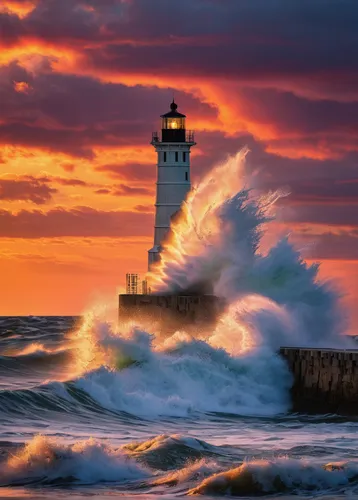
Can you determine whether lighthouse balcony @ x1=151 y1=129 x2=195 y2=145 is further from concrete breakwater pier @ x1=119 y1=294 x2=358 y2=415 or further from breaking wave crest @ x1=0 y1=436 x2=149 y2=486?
breaking wave crest @ x1=0 y1=436 x2=149 y2=486

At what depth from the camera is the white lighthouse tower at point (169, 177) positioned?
43.0 m

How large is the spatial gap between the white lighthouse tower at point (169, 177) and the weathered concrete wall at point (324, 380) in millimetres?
12505

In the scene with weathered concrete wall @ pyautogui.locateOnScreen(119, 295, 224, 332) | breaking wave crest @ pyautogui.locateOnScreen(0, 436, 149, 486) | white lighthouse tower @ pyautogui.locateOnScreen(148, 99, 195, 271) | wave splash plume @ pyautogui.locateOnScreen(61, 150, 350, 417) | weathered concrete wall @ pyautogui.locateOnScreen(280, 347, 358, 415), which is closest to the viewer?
breaking wave crest @ pyautogui.locateOnScreen(0, 436, 149, 486)

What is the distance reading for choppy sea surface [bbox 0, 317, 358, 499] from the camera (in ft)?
59.3

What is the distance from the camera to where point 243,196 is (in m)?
40.2

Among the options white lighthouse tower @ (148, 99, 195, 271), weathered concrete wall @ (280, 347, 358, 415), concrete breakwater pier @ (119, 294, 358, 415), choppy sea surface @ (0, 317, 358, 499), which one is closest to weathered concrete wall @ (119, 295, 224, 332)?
concrete breakwater pier @ (119, 294, 358, 415)

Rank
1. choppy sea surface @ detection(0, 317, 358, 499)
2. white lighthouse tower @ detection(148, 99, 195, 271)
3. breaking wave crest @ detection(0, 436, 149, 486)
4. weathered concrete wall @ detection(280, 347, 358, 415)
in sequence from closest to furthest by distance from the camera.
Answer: choppy sea surface @ detection(0, 317, 358, 499), breaking wave crest @ detection(0, 436, 149, 486), weathered concrete wall @ detection(280, 347, 358, 415), white lighthouse tower @ detection(148, 99, 195, 271)

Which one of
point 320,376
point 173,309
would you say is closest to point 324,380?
point 320,376

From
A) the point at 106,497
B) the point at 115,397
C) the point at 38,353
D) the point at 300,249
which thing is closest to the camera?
the point at 106,497

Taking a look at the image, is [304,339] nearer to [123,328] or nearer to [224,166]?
[123,328]

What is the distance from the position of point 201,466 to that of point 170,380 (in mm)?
11106

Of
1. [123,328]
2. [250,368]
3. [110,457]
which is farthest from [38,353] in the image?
[110,457]

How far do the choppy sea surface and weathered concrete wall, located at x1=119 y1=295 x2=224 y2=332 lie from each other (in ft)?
15.9

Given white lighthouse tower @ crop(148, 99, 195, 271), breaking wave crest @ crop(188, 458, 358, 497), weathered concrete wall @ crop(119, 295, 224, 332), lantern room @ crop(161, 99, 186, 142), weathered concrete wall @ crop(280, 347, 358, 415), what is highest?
lantern room @ crop(161, 99, 186, 142)
